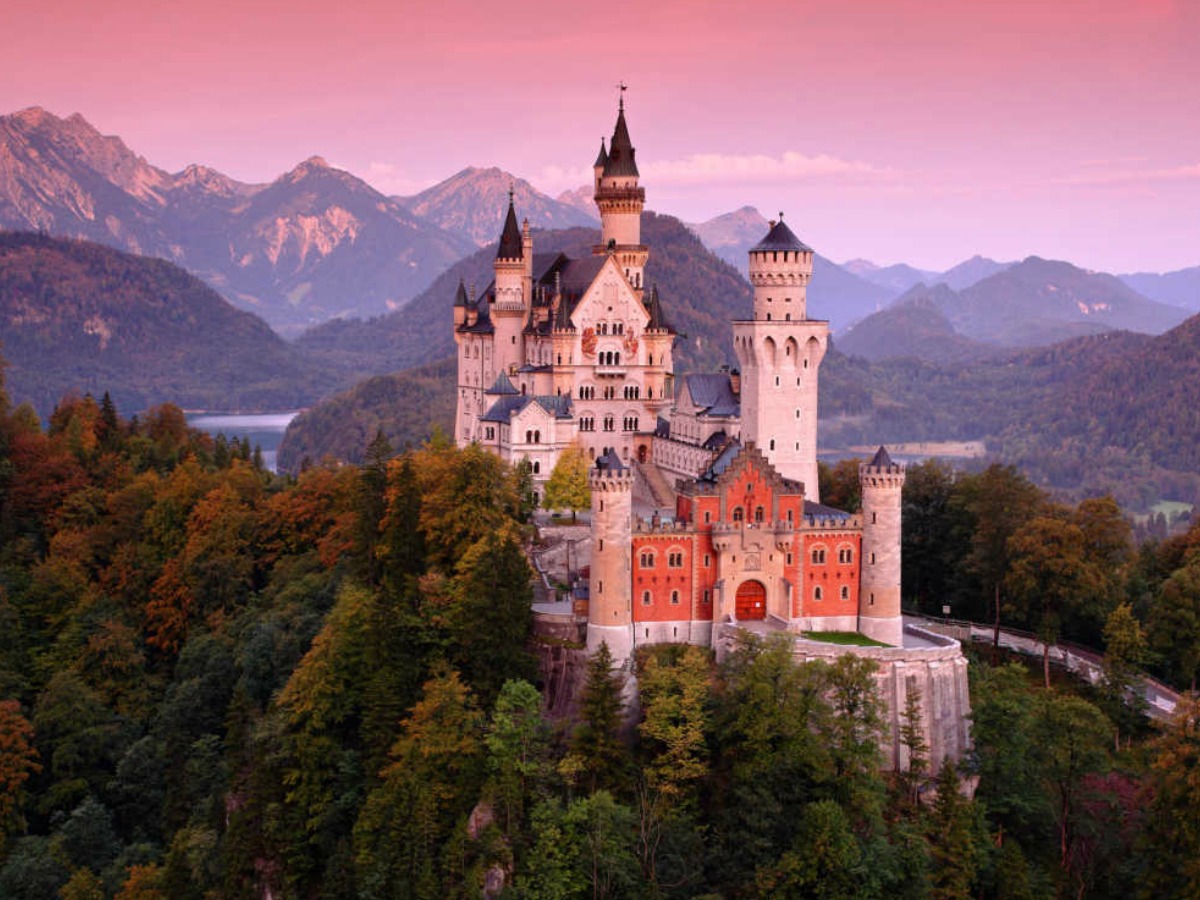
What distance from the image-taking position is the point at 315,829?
56094 mm

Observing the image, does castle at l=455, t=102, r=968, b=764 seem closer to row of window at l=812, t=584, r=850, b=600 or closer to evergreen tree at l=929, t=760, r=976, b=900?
row of window at l=812, t=584, r=850, b=600

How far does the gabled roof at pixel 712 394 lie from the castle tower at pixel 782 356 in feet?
27.3

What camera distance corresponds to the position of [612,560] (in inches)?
2156

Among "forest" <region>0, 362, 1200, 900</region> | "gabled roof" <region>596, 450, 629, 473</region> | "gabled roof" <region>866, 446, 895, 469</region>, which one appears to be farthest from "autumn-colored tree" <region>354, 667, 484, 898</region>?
"gabled roof" <region>866, 446, 895, 469</region>

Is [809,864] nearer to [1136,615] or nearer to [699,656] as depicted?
[699,656]

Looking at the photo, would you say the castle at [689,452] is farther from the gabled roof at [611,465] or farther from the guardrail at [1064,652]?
the guardrail at [1064,652]

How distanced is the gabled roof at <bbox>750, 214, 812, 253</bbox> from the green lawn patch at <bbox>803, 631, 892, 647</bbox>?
19.0 metres

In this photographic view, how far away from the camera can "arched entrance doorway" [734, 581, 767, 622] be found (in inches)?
2251

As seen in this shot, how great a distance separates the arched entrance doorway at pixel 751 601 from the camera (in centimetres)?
5719

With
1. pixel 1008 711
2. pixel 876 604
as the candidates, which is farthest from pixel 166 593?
pixel 1008 711

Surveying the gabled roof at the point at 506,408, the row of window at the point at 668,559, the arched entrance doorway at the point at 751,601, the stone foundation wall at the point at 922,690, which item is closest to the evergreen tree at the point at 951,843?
the stone foundation wall at the point at 922,690

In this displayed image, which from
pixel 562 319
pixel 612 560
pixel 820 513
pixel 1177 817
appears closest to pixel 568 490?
pixel 562 319

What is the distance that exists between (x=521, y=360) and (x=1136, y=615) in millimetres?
40467

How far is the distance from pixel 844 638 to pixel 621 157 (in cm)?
4184
